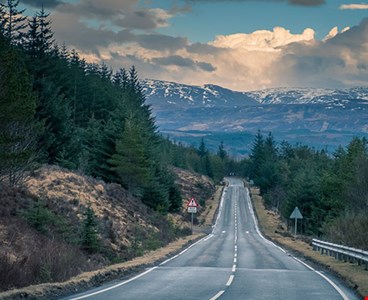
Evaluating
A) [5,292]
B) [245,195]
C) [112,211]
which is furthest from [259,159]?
[5,292]

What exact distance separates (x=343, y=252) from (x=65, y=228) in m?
12.7

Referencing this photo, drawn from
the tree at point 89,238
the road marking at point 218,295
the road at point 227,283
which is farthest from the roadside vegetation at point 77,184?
the road marking at point 218,295

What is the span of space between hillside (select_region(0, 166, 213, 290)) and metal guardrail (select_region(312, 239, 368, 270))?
31.8ft

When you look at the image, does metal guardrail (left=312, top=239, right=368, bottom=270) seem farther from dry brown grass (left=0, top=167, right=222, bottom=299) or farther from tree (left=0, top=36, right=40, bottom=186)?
tree (left=0, top=36, right=40, bottom=186)

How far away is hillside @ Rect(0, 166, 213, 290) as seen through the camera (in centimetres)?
1752

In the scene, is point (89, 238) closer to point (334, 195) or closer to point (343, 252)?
point (343, 252)

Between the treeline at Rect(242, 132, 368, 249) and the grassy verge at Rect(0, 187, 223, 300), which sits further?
the treeline at Rect(242, 132, 368, 249)

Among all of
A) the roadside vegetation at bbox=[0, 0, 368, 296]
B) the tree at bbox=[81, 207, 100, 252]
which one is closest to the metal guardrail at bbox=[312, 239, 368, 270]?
the roadside vegetation at bbox=[0, 0, 368, 296]

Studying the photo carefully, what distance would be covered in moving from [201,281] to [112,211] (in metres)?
22.7

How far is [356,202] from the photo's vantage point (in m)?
67.4

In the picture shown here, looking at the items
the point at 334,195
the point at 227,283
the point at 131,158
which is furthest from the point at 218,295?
the point at 334,195

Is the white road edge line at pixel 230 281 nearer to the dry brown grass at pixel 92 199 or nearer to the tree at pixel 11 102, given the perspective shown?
the dry brown grass at pixel 92 199

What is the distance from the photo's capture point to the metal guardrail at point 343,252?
76.2ft

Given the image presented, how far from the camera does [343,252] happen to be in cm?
2712
